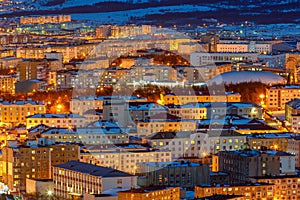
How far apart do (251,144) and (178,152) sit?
91cm

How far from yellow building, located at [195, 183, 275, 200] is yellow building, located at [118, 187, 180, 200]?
11.0 inches

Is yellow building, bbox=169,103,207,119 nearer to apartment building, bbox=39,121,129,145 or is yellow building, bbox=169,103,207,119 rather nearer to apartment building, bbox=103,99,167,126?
apartment building, bbox=103,99,167,126

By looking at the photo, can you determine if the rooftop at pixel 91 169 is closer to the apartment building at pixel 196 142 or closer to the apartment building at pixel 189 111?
the apartment building at pixel 196 142

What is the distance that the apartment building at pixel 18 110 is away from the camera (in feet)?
73.6

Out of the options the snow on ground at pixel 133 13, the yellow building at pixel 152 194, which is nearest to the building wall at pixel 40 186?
the yellow building at pixel 152 194

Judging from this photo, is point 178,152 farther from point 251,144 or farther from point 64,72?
point 64,72

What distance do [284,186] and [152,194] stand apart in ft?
5.93

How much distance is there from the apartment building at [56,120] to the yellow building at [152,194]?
6.34 metres

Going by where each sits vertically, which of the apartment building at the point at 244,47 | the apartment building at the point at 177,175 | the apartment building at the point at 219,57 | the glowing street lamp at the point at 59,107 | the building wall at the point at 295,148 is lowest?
the apartment building at the point at 177,175

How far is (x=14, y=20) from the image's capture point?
166 ft

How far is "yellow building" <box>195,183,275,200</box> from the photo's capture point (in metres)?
14.8

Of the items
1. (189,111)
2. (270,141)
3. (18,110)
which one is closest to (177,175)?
(270,141)

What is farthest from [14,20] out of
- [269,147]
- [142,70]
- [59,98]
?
[269,147]

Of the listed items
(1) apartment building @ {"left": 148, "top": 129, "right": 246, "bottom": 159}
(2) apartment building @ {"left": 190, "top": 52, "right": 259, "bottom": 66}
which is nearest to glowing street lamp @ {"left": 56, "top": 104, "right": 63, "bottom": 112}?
(1) apartment building @ {"left": 148, "top": 129, "right": 246, "bottom": 159}
